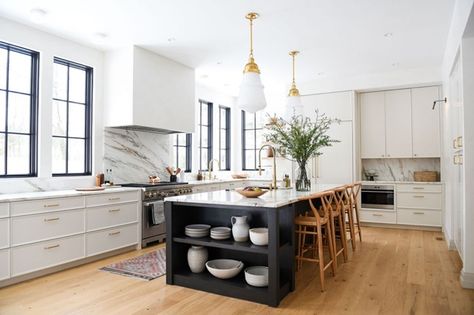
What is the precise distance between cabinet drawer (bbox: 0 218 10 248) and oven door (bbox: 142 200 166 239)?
5.66 feet

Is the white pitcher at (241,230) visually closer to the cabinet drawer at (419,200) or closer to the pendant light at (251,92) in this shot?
the pendant light at (251,92)

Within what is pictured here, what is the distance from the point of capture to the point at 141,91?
4.91 meters

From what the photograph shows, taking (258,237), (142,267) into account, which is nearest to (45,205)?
(142,267)

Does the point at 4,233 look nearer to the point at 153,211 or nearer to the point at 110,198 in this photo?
the point at 110,198

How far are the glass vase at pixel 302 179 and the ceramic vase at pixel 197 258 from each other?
1.45 meters

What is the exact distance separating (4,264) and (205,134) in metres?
4.75

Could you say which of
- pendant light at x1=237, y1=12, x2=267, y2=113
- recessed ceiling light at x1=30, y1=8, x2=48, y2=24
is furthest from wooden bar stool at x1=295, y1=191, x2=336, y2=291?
recessed ceiling light at x1=30, y1=8, x2=48, y2=24

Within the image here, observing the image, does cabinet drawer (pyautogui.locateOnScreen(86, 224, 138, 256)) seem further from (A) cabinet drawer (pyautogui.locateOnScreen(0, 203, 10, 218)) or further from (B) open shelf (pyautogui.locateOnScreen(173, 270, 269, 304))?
(B) open shelf (pyautogui.locateOnScreen(173, 270, 269, 304))

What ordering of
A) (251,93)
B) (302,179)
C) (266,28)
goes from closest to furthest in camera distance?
(251,93), (302,179), (266,28)

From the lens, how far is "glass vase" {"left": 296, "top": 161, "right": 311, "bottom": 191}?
4.10 meters

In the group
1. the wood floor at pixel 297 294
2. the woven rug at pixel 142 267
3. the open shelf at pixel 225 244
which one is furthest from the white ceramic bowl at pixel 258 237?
the woven rug at pixel 142 267

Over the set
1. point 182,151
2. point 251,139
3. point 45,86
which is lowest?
point 182,151

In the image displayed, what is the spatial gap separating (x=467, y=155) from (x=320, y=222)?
1.54m

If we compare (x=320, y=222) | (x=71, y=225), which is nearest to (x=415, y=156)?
(x=320, y=222)
